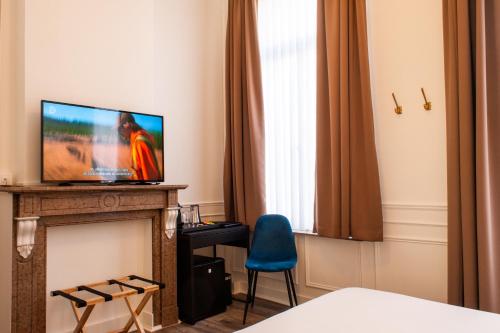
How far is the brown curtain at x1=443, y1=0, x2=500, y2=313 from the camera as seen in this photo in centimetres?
237

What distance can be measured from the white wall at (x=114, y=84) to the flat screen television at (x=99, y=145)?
149mm

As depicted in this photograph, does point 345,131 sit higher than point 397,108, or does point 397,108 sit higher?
point 397,108

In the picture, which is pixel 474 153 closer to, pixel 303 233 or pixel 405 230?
pixel 405 230

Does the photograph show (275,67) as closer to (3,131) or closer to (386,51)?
(386,51)

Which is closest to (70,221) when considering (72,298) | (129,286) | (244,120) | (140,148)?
(72,298)

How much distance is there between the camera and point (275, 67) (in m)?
3.88

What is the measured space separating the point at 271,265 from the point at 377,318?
1686 mm

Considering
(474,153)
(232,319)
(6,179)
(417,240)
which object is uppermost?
(474,153)

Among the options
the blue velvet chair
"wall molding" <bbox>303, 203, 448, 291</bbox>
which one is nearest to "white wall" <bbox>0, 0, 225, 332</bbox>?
the blue velvet chair

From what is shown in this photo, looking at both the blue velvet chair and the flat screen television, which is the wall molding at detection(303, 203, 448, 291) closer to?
the blue velvet chair

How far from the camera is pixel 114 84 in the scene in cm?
324

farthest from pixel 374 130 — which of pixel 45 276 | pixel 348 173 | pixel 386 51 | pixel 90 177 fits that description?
pixel 45 276

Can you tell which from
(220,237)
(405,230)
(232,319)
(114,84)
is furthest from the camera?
(220,237)

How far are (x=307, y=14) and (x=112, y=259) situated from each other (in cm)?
290
